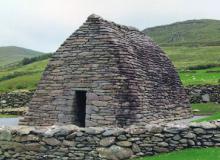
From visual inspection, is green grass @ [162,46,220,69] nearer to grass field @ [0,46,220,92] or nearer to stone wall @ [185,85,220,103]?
grass field @ [0,46,220,92]

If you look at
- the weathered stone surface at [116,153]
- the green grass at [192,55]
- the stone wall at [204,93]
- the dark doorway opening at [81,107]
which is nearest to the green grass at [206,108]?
the stone wall at [204,93]

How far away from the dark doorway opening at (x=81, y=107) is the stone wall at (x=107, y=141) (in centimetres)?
573

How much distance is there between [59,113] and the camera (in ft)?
71.1

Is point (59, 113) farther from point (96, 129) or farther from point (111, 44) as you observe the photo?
point (96, 129)

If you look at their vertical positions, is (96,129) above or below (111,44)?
below

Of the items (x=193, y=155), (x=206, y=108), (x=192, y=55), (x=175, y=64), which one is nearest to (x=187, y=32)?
(x=192, y=55)

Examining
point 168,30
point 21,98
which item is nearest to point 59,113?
point 21,98

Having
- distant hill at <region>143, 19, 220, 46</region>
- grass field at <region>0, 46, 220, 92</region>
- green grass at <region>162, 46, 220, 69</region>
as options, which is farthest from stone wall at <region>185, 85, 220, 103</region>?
distant hill at <region>143, 19, 220, 46</region>

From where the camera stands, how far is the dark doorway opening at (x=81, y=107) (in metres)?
21.8

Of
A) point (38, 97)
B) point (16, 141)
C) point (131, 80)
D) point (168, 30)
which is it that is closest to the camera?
point (16, 141)

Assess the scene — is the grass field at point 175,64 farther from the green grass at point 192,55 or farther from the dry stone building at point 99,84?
the dry stone building at point 99,84

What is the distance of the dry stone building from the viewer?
20.4 meters

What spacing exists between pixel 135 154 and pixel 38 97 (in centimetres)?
831

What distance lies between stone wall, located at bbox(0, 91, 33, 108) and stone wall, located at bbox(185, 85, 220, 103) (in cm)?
1391
